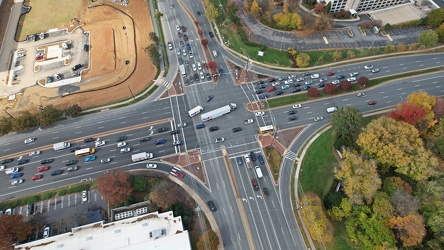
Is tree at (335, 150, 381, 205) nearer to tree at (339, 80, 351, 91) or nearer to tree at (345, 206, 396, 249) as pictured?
tree at (345, 206, 396, 249)

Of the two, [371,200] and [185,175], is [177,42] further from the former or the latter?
[371,200]

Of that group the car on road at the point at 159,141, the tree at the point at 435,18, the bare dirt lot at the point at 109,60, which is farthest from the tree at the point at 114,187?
the tree at the point at 435,18

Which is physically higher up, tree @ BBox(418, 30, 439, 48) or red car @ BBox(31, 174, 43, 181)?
tree @ BBox(418, 30, 439, 48)

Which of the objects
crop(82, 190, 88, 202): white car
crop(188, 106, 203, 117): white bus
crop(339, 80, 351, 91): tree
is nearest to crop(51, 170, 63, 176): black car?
crop(82, 190, 88, 202): white car

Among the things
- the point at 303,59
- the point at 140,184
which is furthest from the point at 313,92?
the point at 140,184

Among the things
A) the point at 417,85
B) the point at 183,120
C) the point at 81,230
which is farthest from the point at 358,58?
the point at 81,230
